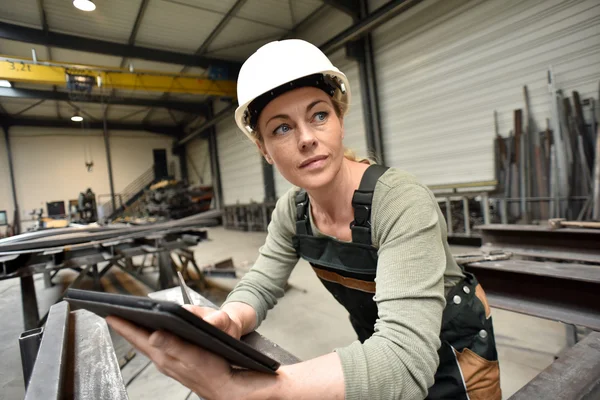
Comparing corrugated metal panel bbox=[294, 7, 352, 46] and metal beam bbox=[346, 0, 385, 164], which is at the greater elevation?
corrugated metal panel bbox=[294, 7, 352, 46]

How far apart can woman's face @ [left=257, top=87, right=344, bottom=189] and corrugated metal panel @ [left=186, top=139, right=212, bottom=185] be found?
14784 millimetres

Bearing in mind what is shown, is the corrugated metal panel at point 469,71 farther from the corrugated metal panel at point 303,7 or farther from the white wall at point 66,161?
the white wall at point 66,161

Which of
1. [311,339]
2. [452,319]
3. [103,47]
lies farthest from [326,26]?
[452,319]

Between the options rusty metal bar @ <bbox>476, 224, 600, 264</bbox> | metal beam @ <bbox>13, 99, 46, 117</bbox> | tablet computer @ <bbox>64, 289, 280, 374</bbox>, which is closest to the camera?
tablet computer @ <bbox>64, 289, 280, 374</bbox>

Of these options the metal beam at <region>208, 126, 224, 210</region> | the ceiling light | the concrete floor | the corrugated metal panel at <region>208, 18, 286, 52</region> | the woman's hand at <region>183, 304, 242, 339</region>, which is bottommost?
the concrete floor

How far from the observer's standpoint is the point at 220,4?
6.86 m

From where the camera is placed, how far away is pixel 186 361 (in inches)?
23.4

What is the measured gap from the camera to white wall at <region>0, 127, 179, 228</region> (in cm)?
1034

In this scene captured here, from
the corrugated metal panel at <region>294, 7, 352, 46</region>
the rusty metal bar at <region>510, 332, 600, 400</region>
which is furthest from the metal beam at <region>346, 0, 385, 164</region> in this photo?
the rusty metal bar at <region>510, 332, 600, 400</region>

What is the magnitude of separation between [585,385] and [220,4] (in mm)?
8118

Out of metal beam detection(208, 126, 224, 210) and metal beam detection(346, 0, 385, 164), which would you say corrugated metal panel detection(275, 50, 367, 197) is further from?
metal beam detection(208, 126, 224, 210)

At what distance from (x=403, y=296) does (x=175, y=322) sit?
55cm

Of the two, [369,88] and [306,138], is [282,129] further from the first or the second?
[369,88]

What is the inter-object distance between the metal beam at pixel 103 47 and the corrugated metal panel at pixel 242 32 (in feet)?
1.90
